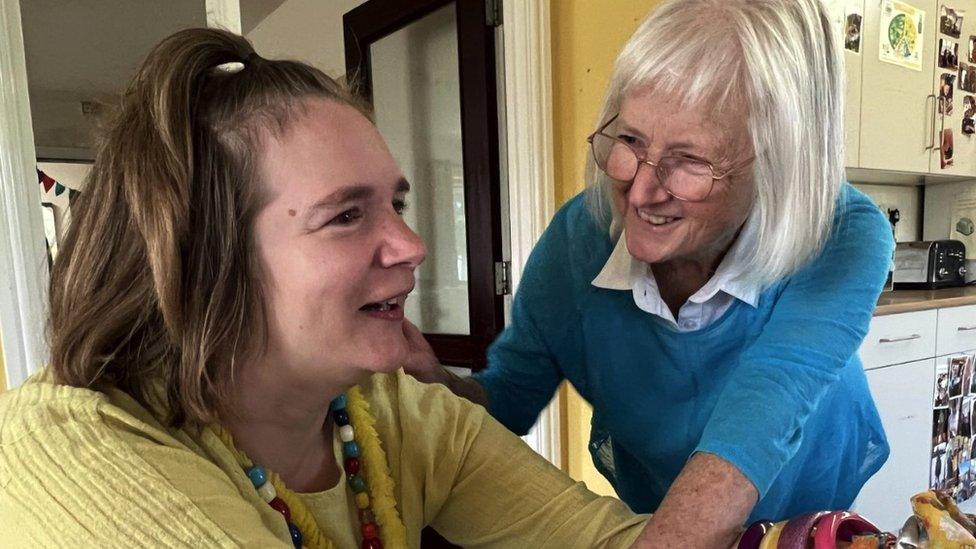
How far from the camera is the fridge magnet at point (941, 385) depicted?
229 cm

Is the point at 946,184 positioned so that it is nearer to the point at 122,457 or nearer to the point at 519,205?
the point at 519,205

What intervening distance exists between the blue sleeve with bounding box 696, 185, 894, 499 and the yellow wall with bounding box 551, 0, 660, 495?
113 centimetres

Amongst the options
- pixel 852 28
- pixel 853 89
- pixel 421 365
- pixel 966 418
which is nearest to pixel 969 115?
pixel 853 89

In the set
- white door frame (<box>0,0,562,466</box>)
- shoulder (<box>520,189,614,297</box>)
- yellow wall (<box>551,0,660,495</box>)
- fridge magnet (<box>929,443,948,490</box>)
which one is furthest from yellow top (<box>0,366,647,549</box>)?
fridge magnet (<box>929,443,948,490</box>)

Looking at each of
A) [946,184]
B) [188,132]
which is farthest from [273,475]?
[946,184]

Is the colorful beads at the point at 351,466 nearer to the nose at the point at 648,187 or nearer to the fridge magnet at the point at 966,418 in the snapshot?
the nose at the point at 648,187

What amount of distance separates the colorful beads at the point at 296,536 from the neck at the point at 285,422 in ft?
0.21

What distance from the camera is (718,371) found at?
882mm

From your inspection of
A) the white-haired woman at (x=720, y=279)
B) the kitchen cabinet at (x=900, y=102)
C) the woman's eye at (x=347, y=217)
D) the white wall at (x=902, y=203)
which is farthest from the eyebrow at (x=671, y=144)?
the white wall at (x=902, y=203)

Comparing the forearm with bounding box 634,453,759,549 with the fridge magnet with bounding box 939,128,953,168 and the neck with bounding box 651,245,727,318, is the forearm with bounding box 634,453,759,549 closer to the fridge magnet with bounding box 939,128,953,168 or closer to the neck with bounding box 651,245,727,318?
the neck with bounding box 651,245,727,318

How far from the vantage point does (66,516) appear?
1.45 ft

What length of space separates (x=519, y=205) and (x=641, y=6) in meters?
0.68

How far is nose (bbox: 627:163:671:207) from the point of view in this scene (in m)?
0.79

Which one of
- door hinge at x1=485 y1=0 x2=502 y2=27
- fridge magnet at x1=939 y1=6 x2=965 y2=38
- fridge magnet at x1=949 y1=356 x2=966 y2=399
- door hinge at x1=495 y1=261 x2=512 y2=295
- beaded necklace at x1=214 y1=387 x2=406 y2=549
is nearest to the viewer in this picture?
beaded necklace at x1=214 y1=387 x2=406 y2=549
